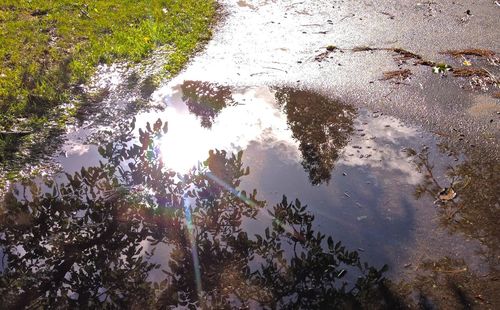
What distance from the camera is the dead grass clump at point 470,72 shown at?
526cm

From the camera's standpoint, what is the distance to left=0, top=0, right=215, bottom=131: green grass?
5613 millimetres

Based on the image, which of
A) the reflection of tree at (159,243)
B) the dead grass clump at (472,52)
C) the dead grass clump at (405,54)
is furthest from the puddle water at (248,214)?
the dead grass clump at (472,52)

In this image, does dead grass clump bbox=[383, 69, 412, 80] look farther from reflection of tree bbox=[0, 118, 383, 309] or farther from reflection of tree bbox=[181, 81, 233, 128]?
reflection of tree bbox=[0, 118, 383, 309]

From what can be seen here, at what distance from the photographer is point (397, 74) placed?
5422 mm

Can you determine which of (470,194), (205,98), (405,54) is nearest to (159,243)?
(205,98)

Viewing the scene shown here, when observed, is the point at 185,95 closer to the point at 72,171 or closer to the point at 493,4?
the point at 72,171

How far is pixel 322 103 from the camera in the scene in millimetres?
5164

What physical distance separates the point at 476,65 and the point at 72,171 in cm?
479

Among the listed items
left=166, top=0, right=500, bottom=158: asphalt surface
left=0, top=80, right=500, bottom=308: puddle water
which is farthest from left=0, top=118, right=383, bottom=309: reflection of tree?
left=166, top=0, right=500, bottom=158: asphalt surface

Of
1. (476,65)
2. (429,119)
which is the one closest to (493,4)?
(476,65)

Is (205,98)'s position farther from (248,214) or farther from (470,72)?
(470,72)

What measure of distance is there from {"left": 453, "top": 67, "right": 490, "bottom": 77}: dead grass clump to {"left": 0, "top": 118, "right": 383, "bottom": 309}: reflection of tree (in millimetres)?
2796

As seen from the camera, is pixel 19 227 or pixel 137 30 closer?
pixel 19 227

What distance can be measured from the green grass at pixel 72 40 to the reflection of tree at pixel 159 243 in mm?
1504
